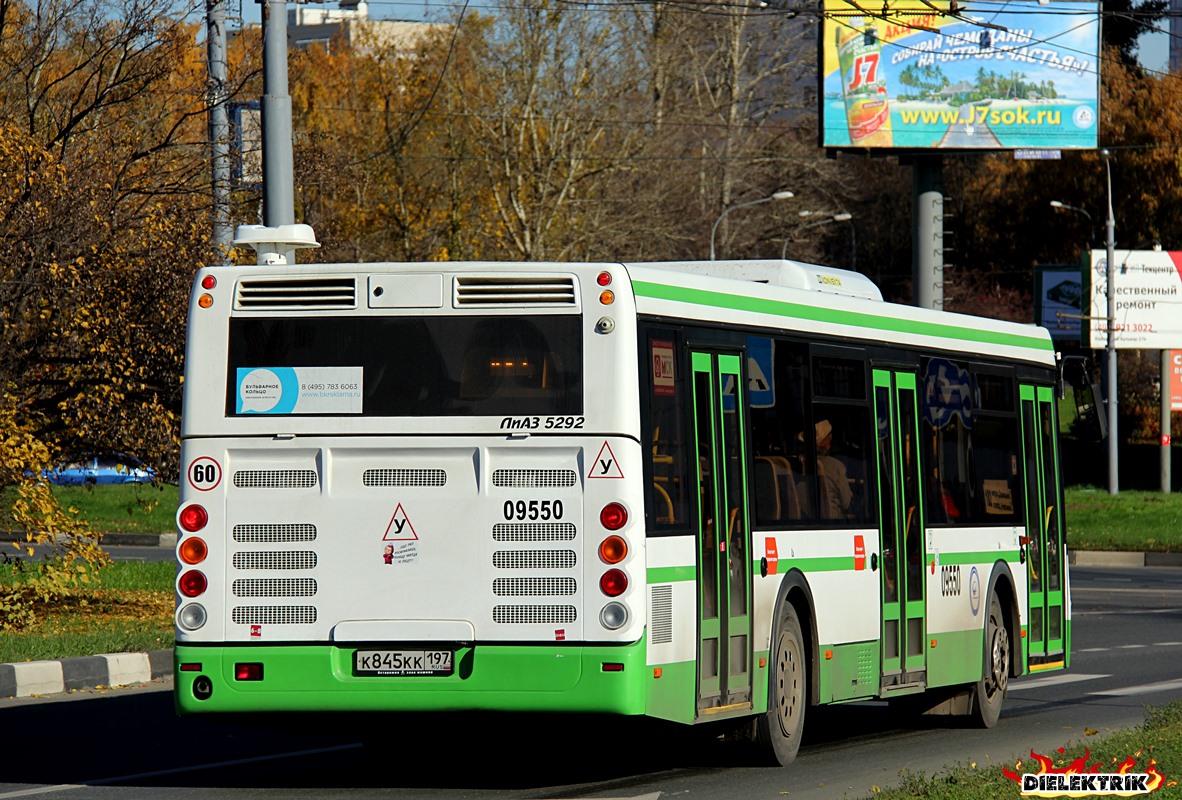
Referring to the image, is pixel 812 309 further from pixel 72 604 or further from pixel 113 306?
pixel 72 604

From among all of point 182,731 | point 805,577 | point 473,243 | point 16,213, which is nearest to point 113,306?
point 16,213

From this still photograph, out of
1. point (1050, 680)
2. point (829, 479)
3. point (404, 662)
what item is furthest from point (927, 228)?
point (404, 662)

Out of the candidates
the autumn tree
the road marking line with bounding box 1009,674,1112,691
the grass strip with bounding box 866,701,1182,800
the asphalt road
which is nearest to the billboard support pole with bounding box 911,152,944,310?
the autumn tree

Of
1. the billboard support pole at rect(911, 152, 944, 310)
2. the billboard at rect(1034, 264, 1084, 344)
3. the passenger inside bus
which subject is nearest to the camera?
the passenger inside bus

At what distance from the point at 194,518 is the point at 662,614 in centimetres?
231

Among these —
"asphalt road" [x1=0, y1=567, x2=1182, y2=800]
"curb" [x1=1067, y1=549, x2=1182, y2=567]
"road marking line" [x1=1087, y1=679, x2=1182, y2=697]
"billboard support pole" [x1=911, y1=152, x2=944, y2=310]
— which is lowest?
"curb" [x1=1067, y1=549, x2=1182, y2=567]

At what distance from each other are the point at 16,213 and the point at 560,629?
32.8ft

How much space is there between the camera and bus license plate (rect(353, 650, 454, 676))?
361 inches

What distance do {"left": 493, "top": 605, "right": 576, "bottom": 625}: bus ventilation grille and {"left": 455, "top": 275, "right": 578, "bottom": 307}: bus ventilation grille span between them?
144 cm

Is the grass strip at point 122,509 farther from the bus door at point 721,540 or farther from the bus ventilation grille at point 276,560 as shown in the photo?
the bus ventilation grille at point 276,560

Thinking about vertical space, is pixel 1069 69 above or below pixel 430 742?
above

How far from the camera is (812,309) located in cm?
1145

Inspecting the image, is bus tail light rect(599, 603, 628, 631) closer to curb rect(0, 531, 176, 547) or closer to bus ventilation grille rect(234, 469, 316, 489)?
bus ventilation grille rect(234, 469, 316, 489)

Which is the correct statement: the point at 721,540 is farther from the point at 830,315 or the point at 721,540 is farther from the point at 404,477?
the point at 830,315
